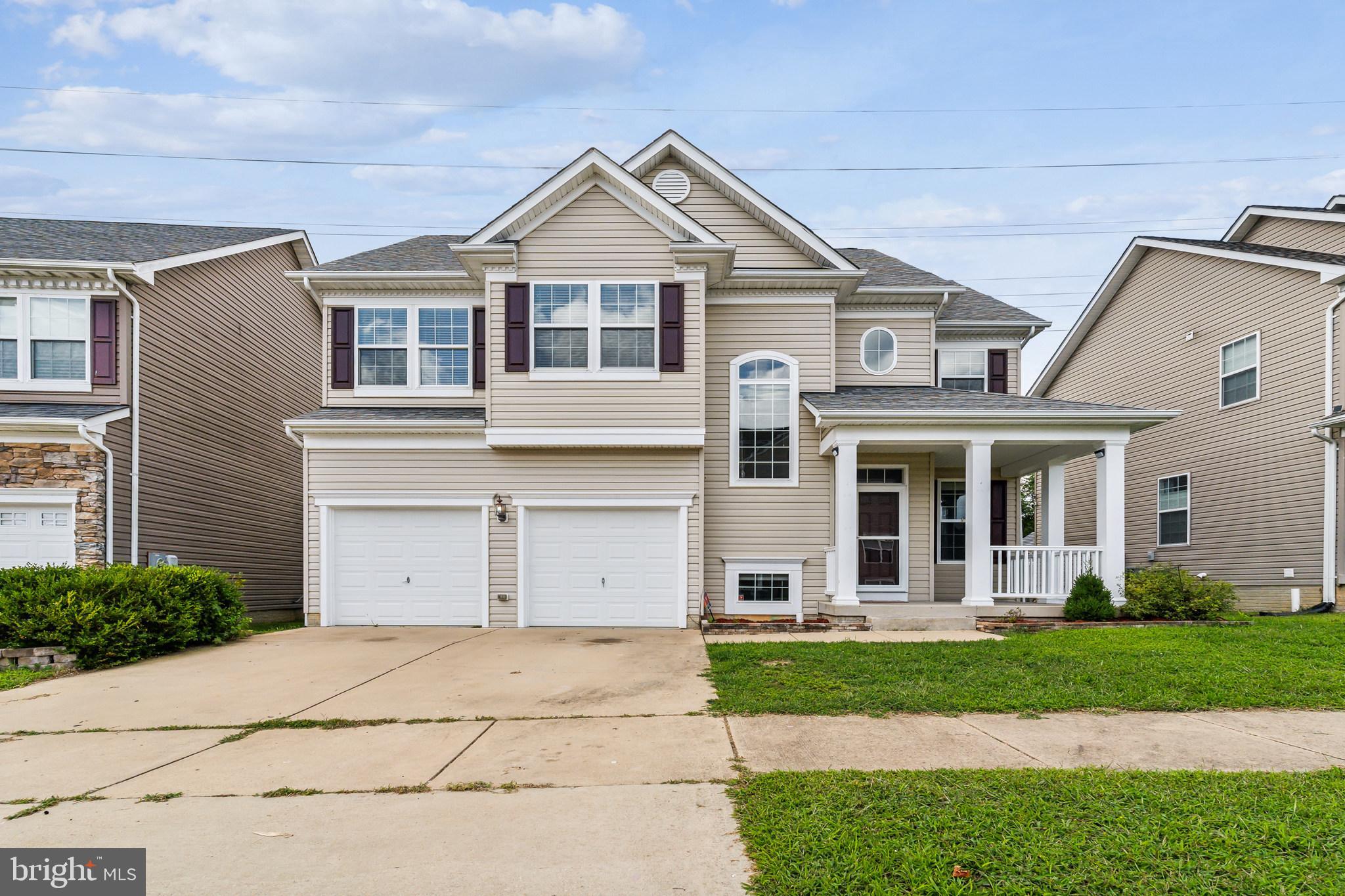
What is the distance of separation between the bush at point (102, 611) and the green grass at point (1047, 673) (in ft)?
22.4

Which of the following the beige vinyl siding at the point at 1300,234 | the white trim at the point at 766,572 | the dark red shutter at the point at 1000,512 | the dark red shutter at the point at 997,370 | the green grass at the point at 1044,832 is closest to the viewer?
the green grass at the point at 1044,832

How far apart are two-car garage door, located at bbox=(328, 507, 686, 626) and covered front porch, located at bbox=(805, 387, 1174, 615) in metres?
2.88

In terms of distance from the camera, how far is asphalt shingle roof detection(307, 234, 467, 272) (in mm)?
13258

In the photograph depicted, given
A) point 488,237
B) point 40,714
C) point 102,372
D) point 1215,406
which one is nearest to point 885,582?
point 1215,406

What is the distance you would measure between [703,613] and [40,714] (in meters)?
8.34

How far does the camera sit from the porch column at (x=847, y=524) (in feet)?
38.0

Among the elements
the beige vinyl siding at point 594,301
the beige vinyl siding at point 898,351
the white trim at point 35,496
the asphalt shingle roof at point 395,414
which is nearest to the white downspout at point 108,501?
the white trim at point 35,496

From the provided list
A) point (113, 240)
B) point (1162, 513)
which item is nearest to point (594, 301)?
point (113, 240)

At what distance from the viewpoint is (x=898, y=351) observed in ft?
45.8

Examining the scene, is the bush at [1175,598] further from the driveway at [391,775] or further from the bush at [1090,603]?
the driveway at [391,775]

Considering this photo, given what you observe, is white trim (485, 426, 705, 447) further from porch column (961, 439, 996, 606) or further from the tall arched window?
porch column (961, 439, 996, 606)

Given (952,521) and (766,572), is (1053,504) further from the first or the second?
(766,572)

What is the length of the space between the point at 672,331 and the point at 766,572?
435 cm

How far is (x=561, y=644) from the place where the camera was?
1032cm
